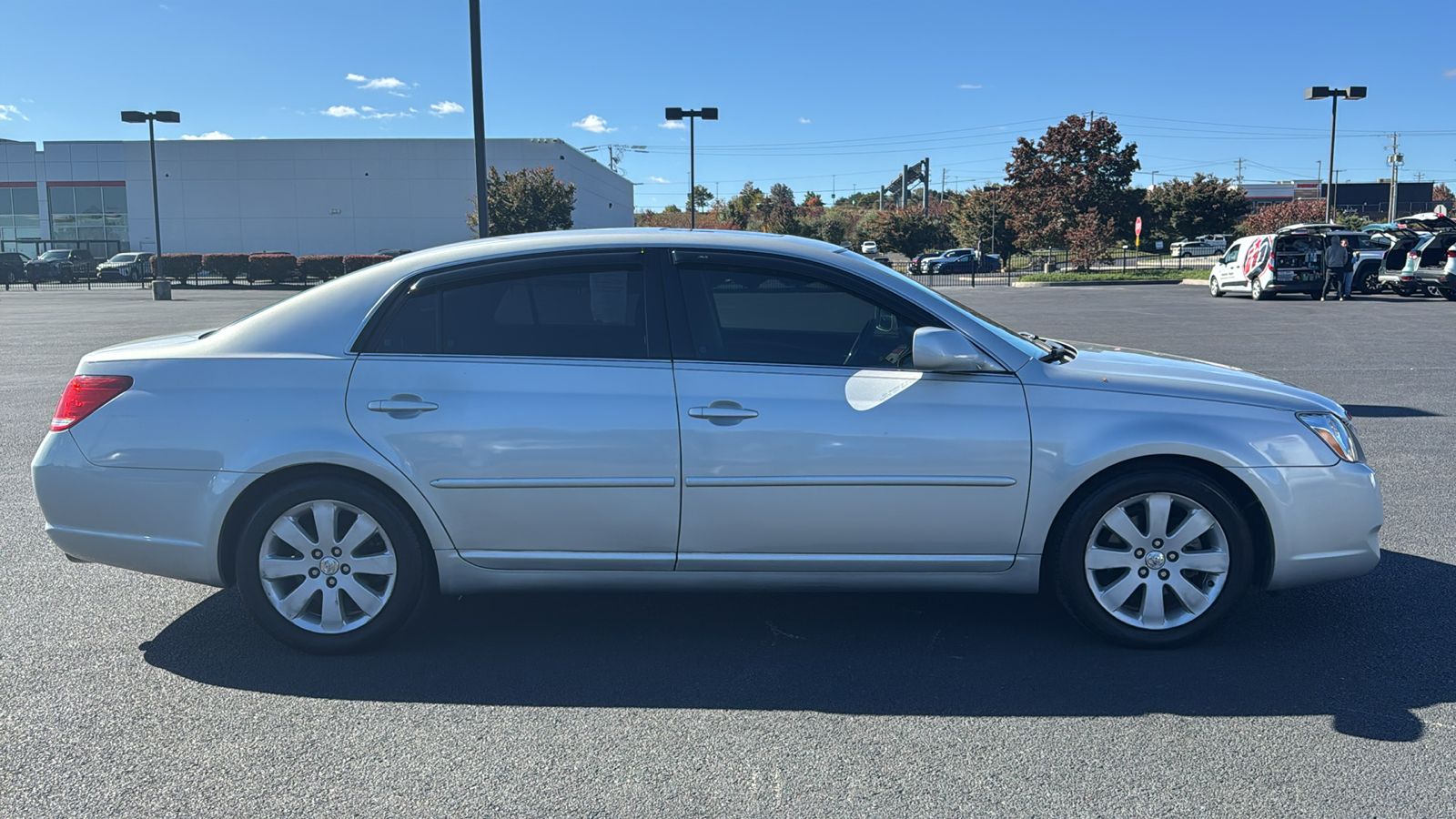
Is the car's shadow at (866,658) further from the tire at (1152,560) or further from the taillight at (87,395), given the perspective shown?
the taillight at (87,395)

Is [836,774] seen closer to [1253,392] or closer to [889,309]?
[889,309]

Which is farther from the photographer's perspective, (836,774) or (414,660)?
(414,660)

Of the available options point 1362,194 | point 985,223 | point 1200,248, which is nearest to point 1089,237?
point 985,223

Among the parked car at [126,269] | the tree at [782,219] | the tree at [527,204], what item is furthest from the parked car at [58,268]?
the tree at [782,219]

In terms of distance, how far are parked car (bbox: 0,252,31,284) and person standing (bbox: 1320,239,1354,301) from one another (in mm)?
51684

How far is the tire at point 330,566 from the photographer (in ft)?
13.5

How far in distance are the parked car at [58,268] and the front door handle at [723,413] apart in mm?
58571

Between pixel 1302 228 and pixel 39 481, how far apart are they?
30120 millimetres

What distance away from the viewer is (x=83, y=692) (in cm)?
390

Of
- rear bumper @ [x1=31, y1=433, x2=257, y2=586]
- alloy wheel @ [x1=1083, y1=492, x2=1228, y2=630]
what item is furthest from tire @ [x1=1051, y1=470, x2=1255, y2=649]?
rear bumper @ [x1=31, y1=433, x2=257, y2=586]

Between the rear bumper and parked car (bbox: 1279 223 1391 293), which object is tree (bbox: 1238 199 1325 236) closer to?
parked car (bbox: 1279 223 1391 293)

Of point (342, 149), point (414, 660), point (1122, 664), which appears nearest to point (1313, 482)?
point (1122, 664)

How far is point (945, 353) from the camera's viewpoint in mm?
3984

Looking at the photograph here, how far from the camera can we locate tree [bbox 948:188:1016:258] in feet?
209
